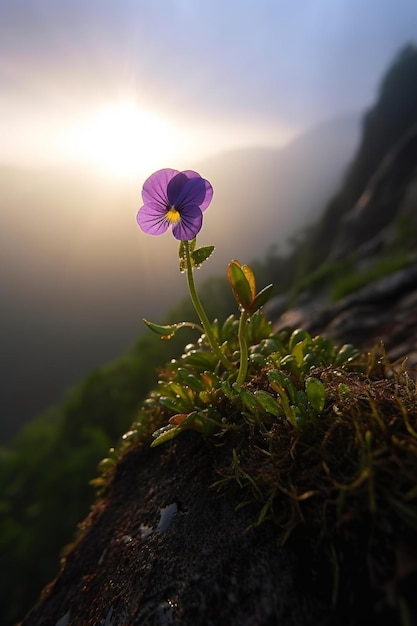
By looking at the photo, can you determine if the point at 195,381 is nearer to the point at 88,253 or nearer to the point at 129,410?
the point at 129,410

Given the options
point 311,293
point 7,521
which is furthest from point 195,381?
point 7,521

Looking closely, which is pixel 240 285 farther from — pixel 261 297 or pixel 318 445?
pixel 318 445

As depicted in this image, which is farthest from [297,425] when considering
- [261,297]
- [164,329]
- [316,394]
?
[164,329]

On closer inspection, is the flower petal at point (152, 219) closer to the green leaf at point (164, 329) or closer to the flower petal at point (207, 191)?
the flower petal at point (207, 191)

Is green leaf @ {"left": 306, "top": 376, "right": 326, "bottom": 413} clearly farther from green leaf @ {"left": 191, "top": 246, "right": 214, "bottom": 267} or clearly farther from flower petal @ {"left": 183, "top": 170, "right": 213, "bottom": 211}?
flower petal @ {"left": 183, "top": 170, "right": 213, "bottom": 211}

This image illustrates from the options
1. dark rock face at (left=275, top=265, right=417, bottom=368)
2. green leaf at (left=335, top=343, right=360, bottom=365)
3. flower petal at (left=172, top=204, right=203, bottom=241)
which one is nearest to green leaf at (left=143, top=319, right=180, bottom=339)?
flower petal at (left=172, top=204, right=203, bottom=241)

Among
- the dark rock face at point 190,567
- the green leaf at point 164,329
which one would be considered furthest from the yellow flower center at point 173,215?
the dark rock face at point 190,567
